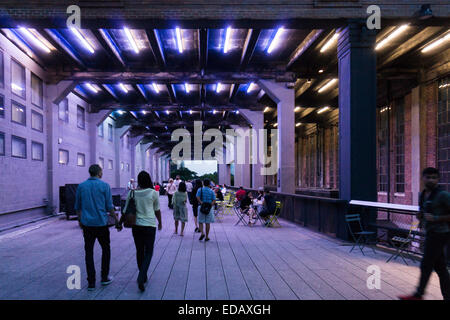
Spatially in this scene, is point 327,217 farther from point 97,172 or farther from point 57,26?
point 57,26

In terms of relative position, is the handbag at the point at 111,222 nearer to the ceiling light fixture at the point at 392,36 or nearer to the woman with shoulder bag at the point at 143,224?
the woman with shoulder bag at the point at 143,224

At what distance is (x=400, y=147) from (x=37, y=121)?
65.5 feet

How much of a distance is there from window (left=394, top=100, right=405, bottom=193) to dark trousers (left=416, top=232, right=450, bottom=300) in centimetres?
1576

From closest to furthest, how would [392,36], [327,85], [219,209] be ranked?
1. [392,36]
2. [219,209]
3. [327,85]

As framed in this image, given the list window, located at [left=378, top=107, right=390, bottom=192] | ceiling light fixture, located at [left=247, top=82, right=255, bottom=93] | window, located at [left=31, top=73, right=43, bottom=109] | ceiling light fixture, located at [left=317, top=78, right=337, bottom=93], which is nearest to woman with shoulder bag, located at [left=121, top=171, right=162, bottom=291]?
window, located at [left=31, top=73, right=43, bottom=109]

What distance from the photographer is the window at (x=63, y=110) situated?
1689 centimetres

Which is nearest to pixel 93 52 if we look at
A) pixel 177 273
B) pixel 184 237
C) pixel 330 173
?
pixel 184 237

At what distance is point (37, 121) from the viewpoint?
14.4 metres

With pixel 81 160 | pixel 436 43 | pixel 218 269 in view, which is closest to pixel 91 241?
pixel 218 269

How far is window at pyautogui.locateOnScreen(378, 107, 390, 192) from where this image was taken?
64.1 ft

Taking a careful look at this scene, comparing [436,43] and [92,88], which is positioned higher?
[436,43]

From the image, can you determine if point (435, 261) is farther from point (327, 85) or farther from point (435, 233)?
point (327, 85)

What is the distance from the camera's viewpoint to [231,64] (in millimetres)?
15688

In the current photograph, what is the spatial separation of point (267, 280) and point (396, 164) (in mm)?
16680
